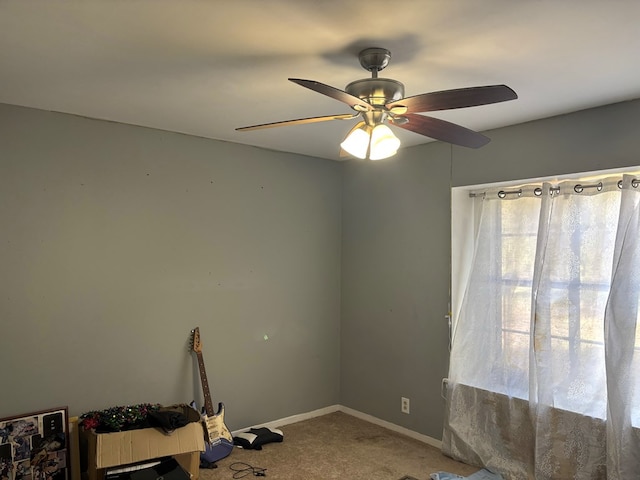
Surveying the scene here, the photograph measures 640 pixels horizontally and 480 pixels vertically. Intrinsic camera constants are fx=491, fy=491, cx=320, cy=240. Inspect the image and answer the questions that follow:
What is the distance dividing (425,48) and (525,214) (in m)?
1.71

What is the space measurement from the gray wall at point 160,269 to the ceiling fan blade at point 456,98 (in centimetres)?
208

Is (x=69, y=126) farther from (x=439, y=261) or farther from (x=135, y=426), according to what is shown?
(x=439, y=261)

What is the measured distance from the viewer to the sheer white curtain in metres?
2.75

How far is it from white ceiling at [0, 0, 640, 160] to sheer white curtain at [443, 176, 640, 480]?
0.67m

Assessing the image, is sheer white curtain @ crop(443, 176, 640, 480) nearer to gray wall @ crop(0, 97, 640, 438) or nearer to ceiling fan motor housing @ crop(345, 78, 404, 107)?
gray wall @ crop(0, 97, 640, 438)

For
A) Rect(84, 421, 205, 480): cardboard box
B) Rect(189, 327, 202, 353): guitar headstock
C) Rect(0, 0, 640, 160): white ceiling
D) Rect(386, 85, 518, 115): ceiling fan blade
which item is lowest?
Rect(84, 421, 205, 480): cardboard box

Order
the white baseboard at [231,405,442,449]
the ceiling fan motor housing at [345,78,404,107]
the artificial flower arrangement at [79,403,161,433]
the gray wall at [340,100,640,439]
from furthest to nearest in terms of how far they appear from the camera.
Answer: the white baseboard at [231,405,442,449] → the gray wall at [340,100,640,439] → the artificial flower arrangement at [79,403,161,433] → the ceiling fan motor housing at [345,78,404,107]

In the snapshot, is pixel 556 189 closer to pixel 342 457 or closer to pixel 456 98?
pixel 456 98

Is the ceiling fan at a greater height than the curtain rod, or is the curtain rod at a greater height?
the ceiling fan

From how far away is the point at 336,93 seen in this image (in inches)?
70.6

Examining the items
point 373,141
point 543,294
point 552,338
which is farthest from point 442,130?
point 552,338

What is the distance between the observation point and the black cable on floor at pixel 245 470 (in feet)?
10.3

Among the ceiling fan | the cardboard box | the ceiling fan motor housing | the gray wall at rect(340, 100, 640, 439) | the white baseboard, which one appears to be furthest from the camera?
the white baseboard

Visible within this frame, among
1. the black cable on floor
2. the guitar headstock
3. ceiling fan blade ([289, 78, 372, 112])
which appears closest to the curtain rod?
ceiling fan blade ([289, 78, 372, 112])
